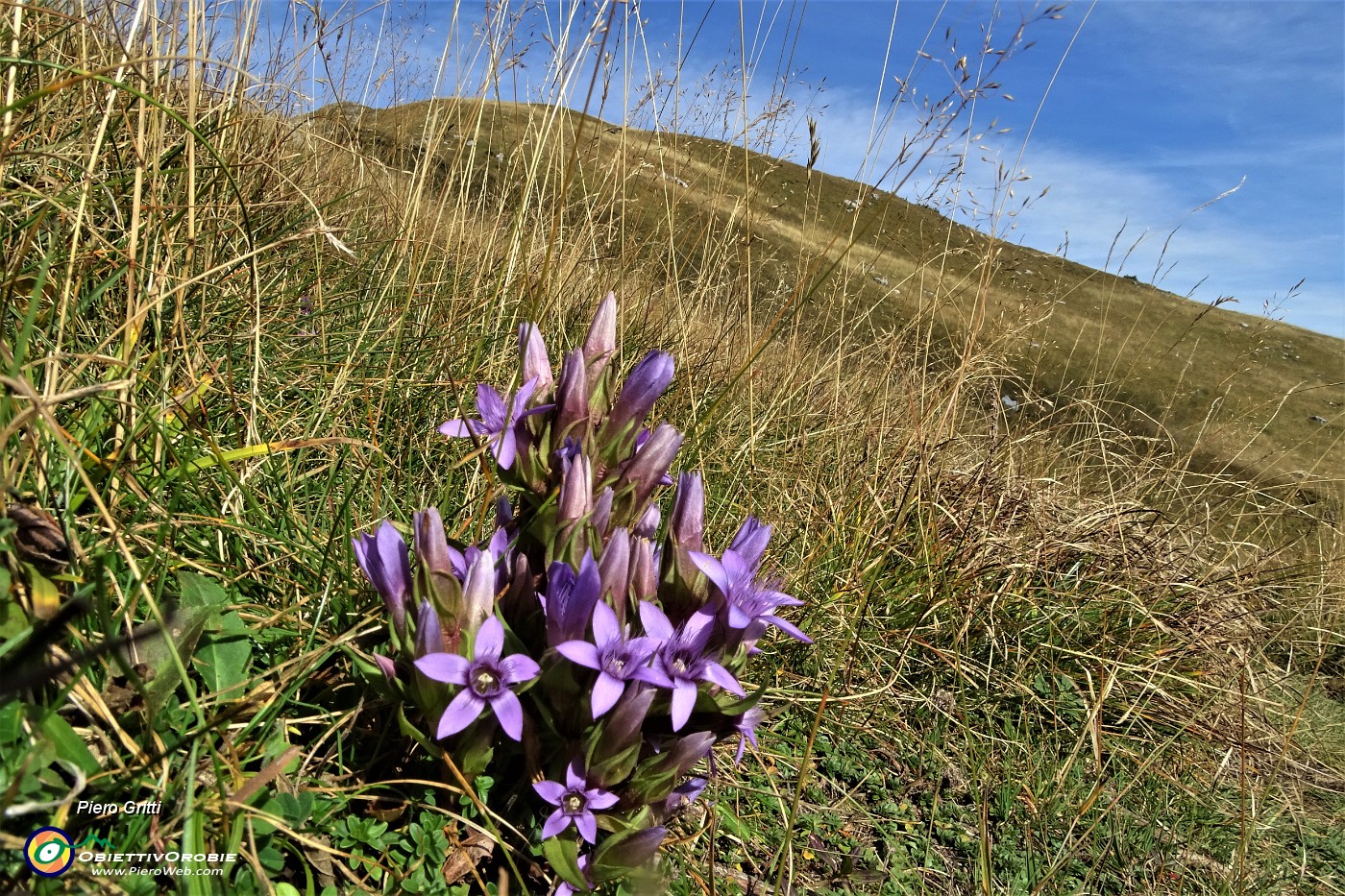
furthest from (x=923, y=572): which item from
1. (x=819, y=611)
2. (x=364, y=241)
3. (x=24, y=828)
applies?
(x=364, y=241)

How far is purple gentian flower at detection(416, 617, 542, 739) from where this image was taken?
3.75ft

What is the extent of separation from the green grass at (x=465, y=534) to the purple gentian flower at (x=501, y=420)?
30 centimetres

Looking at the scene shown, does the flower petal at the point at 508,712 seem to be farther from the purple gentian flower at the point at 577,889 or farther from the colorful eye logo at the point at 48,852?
the colorful eye logo at the point at 48,852

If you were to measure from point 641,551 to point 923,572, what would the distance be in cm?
193

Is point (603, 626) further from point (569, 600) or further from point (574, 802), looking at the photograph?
point (574, 802)

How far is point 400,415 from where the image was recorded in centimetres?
245

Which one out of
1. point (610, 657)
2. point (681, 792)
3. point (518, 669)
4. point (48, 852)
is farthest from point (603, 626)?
point (48, 852)

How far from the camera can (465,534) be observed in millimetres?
2012

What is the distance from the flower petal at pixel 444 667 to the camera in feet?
3.71

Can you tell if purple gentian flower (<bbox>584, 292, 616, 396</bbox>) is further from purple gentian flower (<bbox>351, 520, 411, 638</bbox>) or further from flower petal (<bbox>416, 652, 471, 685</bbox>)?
flower petal (<bbox>416, 652, 471, 685</bbox>)

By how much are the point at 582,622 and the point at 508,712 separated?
0.56 ft

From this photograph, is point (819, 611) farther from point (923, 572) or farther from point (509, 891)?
point (509, 891)

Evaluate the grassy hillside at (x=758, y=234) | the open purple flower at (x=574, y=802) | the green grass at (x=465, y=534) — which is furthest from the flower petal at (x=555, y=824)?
the grassy hillside at (x=758, y=234)

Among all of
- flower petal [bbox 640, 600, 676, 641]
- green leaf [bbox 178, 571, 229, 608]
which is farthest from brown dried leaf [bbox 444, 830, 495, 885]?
green leaf [bbox 178, 571, 229, 608]
